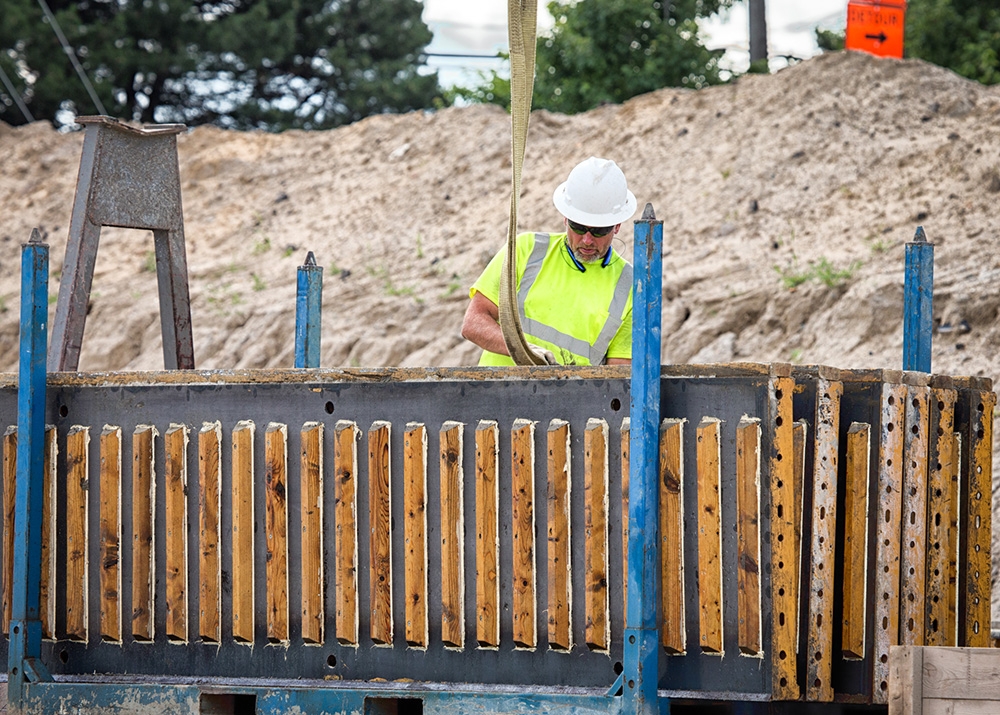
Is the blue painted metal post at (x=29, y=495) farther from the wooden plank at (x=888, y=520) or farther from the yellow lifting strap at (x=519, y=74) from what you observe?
the wooden plank at (x=888, y=520)

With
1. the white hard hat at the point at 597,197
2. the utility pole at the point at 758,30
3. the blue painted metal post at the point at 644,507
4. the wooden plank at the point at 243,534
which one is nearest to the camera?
the blue painted metal post at the point at 644,507

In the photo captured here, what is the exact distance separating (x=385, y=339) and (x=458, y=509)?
8.45m

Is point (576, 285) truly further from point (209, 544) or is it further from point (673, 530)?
point (209, 544)

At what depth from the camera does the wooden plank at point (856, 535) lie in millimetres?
4332

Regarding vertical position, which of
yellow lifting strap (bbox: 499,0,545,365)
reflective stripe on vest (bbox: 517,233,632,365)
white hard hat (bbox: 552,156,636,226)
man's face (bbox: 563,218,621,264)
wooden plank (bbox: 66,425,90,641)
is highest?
yellow lifting strap (bbox: 499,0,545,365)

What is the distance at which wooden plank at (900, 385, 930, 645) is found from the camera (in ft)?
14.8

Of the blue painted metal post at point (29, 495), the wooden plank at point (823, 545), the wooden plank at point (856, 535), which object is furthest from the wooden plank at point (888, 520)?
the blue painted metal post at point (29, 495)

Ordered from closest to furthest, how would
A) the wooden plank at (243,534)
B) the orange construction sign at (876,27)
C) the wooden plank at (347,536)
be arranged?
the wooden plank at (347,536) < the wooden plank at (243,534) < the orange construction sign at (876,27)

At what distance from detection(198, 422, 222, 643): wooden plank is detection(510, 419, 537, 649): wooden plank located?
3.54 feet

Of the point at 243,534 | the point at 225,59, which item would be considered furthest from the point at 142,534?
the point at 225,59

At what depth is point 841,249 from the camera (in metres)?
11.9

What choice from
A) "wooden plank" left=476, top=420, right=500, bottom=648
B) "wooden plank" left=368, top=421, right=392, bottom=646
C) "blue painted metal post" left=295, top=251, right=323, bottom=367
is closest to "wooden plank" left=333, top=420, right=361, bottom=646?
"wooden plank" left=368, top=421, right=392, bottom=646

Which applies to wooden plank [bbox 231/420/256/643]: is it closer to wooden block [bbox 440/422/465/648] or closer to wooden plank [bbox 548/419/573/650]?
wooden block [bbox 440/422/465/648]

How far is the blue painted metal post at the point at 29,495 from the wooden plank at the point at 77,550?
105mm
